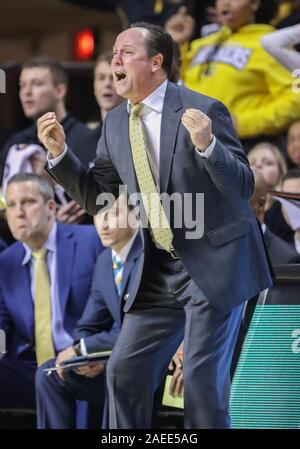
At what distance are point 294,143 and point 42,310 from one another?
170cm

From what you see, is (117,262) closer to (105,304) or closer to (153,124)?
(105,304)

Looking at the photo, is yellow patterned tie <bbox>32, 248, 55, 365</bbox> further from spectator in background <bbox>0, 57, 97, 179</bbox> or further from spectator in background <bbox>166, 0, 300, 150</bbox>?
spectator in background <bbox>166, 0, 300, 150</bbox>

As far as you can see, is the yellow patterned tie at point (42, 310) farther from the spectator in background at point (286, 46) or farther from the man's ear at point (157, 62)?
the man's ear at point (157, 62)

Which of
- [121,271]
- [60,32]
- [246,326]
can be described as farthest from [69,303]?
[60,32]

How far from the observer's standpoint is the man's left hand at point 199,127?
390 centimetres

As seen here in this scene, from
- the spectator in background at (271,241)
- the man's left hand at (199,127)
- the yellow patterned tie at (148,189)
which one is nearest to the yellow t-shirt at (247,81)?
the spectator in background at (271,241)

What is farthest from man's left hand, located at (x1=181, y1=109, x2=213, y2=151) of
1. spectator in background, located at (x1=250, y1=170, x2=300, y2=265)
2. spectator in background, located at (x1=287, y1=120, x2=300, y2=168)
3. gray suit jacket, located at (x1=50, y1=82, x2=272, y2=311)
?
spectator in background, located at (x1=287, y1=120, x2=300, y2=168)

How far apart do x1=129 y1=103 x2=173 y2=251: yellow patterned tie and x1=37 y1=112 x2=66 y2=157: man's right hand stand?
259 mm

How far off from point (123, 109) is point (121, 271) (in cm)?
117

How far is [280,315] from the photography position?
470 centimetres

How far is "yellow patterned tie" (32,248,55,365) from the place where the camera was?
5.59 m

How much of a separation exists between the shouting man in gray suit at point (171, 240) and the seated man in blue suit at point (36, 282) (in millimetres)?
1356

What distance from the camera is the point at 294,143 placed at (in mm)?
6371

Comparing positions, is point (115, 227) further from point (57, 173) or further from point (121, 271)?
point (57, 173)
